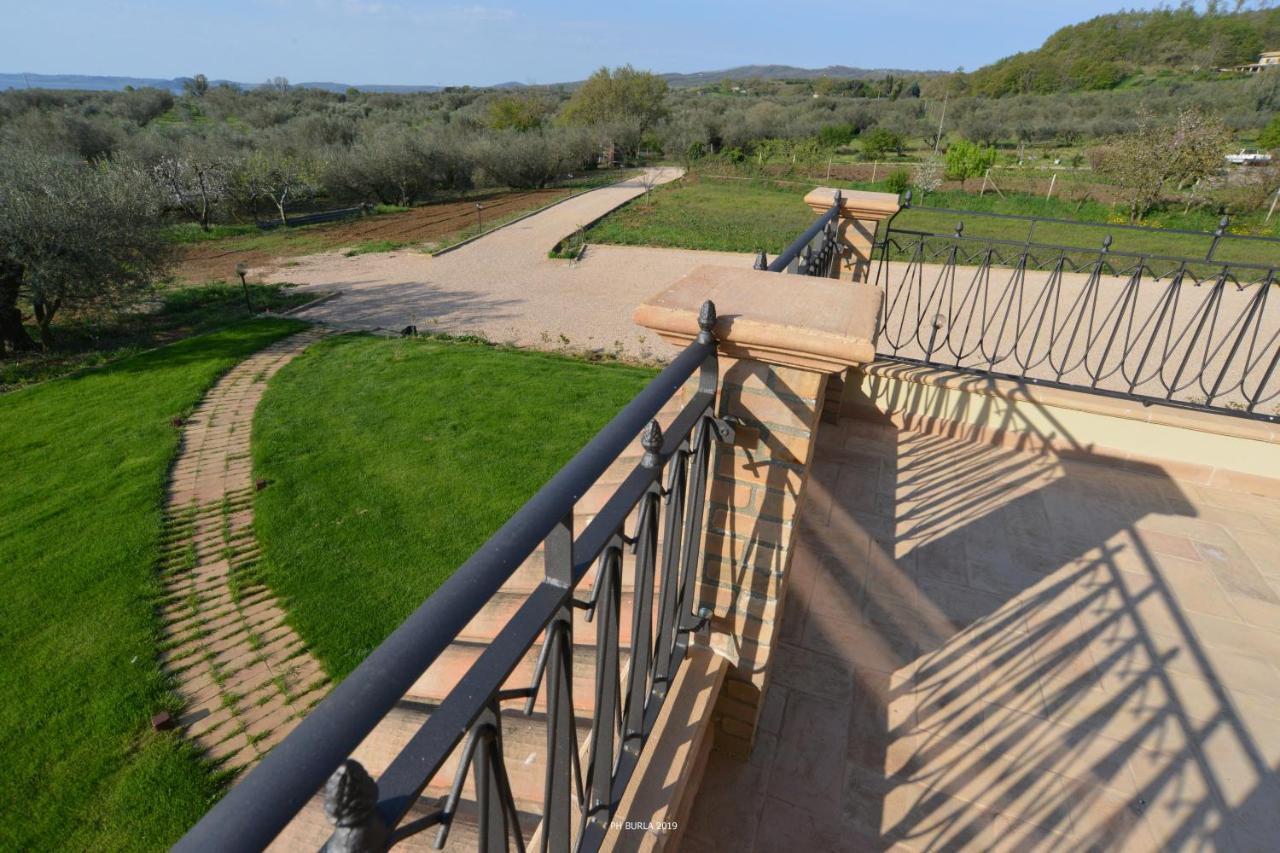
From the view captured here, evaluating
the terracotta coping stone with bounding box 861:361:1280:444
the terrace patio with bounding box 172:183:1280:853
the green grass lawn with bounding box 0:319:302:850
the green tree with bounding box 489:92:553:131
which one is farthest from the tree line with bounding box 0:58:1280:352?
the terracotta coping stone with bounding box 861:361:1280:444

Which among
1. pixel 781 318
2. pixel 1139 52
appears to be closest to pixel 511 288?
pixel 781 318

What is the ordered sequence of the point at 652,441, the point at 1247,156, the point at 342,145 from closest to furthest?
1. the point at 652,441
2. the point at 1247,156
3. the point at 342,145

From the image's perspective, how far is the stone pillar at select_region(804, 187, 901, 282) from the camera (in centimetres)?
403

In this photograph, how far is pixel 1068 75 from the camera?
2363 inches

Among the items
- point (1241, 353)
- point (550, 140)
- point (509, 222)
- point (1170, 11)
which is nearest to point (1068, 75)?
point (1170, 11)

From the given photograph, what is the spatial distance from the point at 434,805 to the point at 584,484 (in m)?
1.72

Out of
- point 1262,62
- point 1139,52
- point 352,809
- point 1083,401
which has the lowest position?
Result: point 1083,401

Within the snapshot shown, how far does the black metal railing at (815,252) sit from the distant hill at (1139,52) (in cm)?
6912

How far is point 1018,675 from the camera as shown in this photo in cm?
260

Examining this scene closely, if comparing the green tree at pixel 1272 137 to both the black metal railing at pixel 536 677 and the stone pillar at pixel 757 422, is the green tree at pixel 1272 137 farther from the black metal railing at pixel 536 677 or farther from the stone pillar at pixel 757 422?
the black metal railing at pixel 536 677

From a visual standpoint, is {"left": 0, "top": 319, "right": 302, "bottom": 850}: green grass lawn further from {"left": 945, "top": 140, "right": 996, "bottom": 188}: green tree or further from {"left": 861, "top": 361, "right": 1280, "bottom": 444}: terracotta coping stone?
{"left": 945, "top": 140, "right": 996, "bottom": 188}: green tree

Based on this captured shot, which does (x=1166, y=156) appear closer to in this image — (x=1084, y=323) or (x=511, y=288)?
(x=1084, y=323)

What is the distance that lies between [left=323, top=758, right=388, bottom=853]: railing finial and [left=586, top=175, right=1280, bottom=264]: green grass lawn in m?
16.3

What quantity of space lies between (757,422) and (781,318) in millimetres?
358
